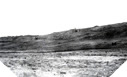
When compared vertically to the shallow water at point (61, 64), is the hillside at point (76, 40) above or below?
above

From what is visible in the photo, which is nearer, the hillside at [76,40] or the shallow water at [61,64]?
the hillside at [76,40]

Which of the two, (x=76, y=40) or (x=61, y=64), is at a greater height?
(x=76, y=40)

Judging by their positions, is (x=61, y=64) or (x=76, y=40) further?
(x=61, y=64)

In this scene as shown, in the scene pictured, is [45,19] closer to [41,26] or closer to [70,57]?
[41,26]

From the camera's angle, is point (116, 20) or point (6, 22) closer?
point (116, 20)

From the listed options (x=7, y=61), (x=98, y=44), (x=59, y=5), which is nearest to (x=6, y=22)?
(x=7, y=61)

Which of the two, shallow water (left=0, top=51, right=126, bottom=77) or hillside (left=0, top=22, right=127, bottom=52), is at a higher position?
hillside (left=0, top=22, right=127, bottom=52)

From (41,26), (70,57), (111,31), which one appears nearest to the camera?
(111,31)

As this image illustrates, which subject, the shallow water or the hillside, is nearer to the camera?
the hillside
